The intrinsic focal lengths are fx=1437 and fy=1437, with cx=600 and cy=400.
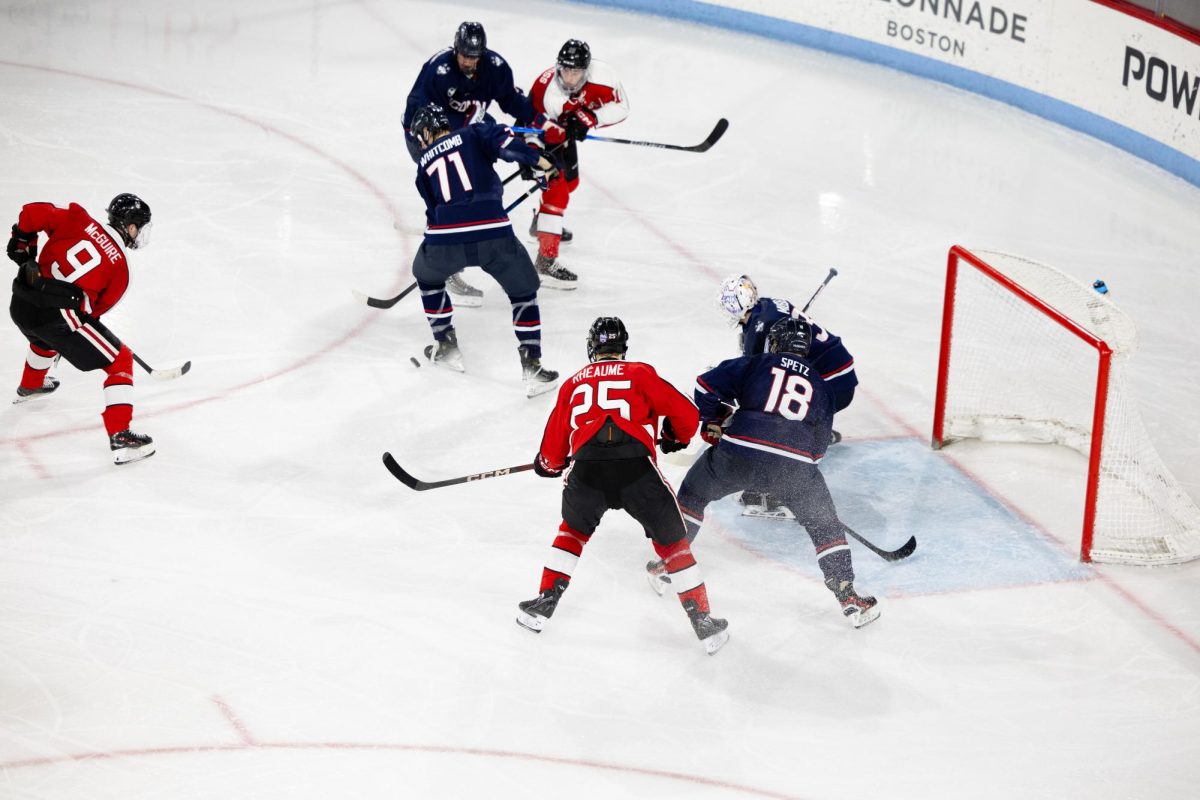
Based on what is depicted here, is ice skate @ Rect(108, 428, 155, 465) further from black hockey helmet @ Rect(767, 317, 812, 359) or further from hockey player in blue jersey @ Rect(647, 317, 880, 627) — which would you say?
black hockey helmet @ Rect(767, 317, 812, 359)

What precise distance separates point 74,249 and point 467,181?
4.30 ft

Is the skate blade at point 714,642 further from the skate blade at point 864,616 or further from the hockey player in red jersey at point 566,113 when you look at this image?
the hockey player in red jersey at point 566,113

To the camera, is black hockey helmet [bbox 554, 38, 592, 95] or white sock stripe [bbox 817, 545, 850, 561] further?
black hockey helmet [bbox 554, 38, 592, 95]

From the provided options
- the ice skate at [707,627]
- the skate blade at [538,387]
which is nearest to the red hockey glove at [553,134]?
the skate blade at [538,387]

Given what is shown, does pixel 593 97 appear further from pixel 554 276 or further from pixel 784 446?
pixel 784 446

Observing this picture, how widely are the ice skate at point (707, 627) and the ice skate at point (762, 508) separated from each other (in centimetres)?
71

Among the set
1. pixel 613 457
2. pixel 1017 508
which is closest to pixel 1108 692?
pixel 1017 508

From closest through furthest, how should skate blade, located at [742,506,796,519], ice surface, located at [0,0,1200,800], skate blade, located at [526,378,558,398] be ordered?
ice surface, located at [0,0,1200,800] < skate blade, located at [742,506,796,519] < skate blade, located at [526,378,558,398]

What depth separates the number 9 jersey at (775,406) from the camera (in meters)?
3.95

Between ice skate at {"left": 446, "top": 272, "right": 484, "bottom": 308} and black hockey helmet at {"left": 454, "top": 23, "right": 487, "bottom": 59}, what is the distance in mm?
877

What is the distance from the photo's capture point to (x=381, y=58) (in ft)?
27.9

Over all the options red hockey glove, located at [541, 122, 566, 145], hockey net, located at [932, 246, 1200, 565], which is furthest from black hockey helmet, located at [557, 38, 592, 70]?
hockey net, located at [932, 246, 1200, 565]

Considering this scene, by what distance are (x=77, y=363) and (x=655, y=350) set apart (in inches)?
82.8

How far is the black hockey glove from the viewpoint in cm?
404
